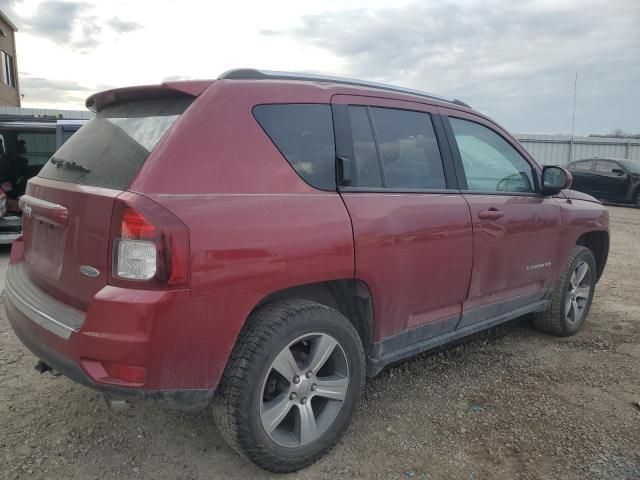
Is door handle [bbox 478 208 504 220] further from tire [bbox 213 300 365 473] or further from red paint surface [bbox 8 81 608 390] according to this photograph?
tire [bbox 213 300 365 473]

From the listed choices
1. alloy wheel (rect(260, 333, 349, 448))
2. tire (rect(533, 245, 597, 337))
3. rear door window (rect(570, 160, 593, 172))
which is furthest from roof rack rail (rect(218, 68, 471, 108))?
rear door window (rect(570, 160, 593, 172))

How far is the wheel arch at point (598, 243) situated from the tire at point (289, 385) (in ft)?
10.1

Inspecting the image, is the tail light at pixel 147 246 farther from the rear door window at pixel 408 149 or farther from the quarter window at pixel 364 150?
the rear door window at pixel 408 149

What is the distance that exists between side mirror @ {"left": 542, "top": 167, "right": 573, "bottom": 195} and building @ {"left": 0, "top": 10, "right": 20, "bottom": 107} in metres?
31.2

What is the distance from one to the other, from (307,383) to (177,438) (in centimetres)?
85

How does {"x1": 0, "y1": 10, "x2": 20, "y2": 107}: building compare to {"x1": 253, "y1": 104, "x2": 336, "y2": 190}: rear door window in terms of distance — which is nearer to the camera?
{"x1": 253, "y1": 104, "x2": 336, "y2": 190}: rear door window

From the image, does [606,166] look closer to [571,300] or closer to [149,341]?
[571,300]

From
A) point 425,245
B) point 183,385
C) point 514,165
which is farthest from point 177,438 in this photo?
point 514,165

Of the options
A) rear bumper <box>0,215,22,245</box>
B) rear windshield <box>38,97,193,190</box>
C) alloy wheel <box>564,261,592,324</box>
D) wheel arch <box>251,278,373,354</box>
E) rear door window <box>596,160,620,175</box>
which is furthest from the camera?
rear door window <box>596,160,620,175</box>

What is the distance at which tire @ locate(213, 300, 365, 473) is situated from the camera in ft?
7.68

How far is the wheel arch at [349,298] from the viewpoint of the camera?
269 centimetres

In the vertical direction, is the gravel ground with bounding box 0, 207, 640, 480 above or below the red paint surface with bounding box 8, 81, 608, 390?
below

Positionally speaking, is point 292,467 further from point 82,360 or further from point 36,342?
point 36,342

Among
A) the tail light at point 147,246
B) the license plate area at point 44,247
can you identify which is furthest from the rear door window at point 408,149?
the license plate area at point 44,247
